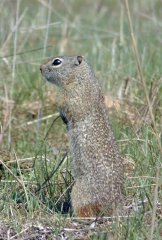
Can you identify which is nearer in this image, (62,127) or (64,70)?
(64,70)

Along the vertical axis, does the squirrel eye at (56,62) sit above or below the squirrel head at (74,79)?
above

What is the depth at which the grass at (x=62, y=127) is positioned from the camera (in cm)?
447

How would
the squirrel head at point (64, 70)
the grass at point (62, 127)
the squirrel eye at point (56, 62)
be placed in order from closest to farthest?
the grass at point (62, 127) < the squirrel head at point (64, 70) < the squirrel eye at point (56, 62)

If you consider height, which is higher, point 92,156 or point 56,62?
point 56,62

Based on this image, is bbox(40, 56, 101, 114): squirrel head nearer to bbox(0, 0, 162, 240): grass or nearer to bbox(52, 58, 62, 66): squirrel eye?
bbox(52, 58, 62, 66): squirrel eye

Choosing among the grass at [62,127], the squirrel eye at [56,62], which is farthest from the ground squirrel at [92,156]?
the squirrel eye at [56,62]

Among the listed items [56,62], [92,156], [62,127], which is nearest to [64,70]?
[56,62]

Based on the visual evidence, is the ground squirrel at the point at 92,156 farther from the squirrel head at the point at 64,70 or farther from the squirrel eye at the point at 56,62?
the squirrel eye at the point at 56,62

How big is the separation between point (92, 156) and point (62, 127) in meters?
2.37

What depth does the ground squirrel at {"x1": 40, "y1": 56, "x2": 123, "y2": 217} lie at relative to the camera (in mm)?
4555

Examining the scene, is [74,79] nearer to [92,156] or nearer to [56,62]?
[56,62]

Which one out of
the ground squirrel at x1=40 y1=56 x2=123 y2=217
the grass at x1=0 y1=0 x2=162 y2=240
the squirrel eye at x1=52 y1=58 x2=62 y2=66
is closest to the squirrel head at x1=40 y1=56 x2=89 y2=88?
the squirrel eye at x1=52 y1=58 x2=62 y2=66

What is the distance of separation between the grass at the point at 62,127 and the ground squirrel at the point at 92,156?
134mm

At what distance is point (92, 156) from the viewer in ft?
15.1
